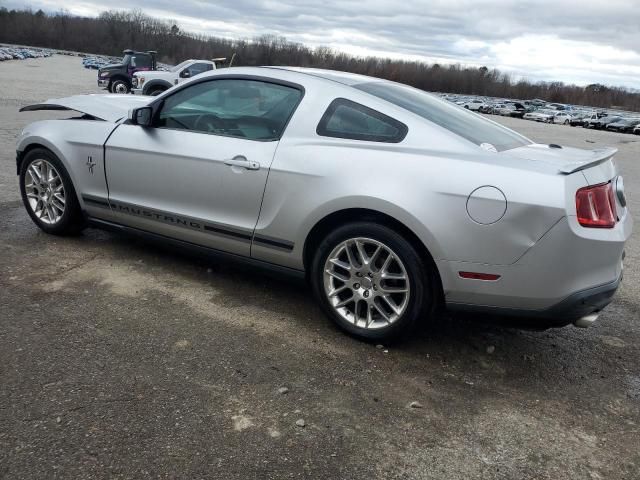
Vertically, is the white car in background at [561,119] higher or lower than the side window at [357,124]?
lower

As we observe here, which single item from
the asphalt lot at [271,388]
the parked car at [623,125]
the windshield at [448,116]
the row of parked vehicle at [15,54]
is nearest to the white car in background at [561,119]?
the parked car at [623,125]

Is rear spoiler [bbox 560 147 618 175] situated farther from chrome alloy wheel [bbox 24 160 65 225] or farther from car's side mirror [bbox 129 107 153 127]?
chrome alloy wheel [bbox 24 160 65 225]

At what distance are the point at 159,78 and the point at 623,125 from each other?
142ft

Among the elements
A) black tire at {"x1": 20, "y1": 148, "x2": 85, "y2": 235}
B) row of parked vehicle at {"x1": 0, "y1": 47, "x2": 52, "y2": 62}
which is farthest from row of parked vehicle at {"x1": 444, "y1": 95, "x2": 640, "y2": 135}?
row of parked vehicle at {"x1": 0, "y1": 47, "x2": 52, "y2": 62}

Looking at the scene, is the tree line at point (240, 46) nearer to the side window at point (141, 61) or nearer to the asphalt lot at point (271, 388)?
the side window at point (141, 61)

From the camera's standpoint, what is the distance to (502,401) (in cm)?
303

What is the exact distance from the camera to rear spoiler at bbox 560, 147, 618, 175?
3017 mm

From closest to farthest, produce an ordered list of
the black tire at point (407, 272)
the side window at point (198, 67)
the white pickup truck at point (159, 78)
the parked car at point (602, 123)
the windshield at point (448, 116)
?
the black tire at point (407, 272), the windshield at point (448, 116), the white pickup truck at point (159, 78), the side window at point (198, 67), the parked car at point (602, 123)

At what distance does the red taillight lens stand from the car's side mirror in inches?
115

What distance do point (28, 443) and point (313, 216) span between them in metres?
1.87

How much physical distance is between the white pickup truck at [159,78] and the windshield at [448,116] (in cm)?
1848

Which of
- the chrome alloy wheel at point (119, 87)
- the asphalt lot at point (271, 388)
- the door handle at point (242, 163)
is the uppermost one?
the door handle at point (242, 163)

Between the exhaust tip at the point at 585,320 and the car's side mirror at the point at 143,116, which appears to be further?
the car's side mirror at the point at 143,116

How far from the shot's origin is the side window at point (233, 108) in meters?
3.83
